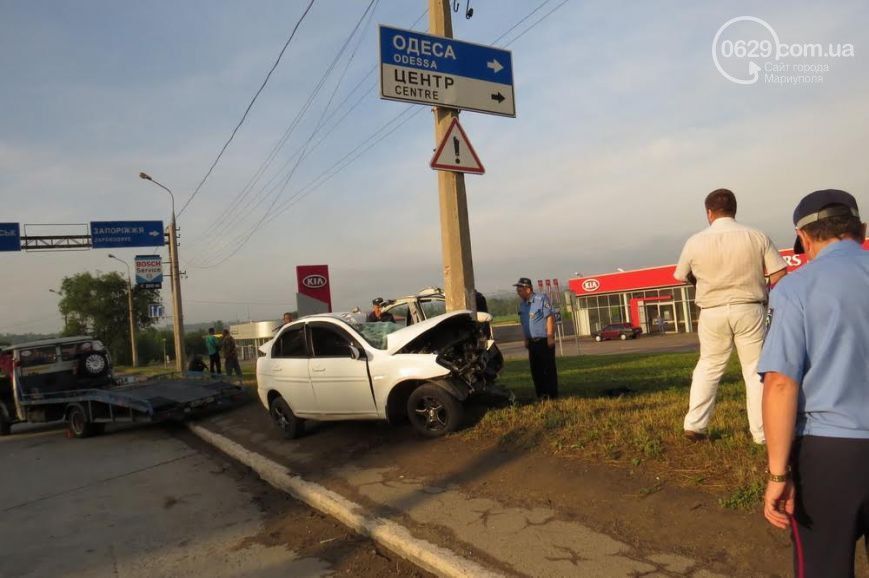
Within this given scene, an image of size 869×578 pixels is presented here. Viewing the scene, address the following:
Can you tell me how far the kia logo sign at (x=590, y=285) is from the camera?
52.5 m

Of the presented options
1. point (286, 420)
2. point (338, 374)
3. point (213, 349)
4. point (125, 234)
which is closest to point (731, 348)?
point (338, 374)

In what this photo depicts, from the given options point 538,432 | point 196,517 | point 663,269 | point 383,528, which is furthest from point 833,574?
point 663,269

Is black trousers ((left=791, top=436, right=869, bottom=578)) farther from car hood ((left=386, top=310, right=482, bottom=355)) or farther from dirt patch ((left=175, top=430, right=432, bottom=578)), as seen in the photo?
car hood ((left=386, top=310, right=482, bottom=355))

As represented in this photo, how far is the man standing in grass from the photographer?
4.50 metres

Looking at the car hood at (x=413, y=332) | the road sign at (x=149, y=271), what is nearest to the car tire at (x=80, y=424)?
the car hood at (x=413, y=332)

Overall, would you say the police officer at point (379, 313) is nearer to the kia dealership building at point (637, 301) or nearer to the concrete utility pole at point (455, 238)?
the concrete utility pole at point (455, 238)

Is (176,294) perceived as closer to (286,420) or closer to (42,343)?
(42,343)

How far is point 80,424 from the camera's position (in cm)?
1191

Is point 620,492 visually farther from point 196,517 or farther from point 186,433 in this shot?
point 186,433

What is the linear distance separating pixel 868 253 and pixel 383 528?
3763 millimetres

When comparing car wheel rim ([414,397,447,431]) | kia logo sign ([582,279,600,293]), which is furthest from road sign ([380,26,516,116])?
kia logo sign ([582,279,600,293])

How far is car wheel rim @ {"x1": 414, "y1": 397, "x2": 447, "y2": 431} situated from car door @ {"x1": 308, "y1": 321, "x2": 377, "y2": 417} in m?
0.62

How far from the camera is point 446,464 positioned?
6082 millimetres

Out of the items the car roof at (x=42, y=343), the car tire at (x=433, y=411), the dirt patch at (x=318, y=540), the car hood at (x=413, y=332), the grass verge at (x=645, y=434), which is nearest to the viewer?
the dirt patch at (x=318, y=540)
